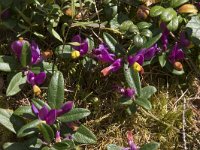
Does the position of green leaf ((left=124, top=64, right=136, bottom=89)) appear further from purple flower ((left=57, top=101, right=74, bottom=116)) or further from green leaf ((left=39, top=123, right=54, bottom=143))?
green leaf ((left=39, top=123, right=54, bottom=143))

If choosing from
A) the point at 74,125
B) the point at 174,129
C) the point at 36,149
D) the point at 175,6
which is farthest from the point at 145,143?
the point at 175,6

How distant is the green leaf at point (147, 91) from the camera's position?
2.17 metres

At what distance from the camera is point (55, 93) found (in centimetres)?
207

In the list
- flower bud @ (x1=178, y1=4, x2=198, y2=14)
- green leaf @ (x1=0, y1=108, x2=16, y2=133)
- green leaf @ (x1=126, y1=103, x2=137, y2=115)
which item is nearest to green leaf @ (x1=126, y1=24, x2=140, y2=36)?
flower bud @ (x1=178, y1=4, x2=198, y2=14)

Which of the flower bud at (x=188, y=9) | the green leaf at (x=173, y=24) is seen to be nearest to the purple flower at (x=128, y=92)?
the green leaf at (x=173, y=24)

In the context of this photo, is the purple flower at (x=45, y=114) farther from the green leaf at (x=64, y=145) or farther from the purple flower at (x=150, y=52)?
the purple flower at (x=150, y=52)

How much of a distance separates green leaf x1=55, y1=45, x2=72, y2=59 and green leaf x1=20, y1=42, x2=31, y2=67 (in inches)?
5.7

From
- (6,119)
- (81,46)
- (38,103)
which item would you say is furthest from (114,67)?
(6,119)

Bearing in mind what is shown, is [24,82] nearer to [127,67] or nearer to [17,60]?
[17,60]

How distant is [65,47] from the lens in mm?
2207

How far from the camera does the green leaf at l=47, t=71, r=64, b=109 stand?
2066 millimetres

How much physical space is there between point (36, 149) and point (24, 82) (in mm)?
306

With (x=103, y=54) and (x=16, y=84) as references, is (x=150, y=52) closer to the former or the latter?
(x=103, y=54)

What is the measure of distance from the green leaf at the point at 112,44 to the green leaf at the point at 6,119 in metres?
0.55
